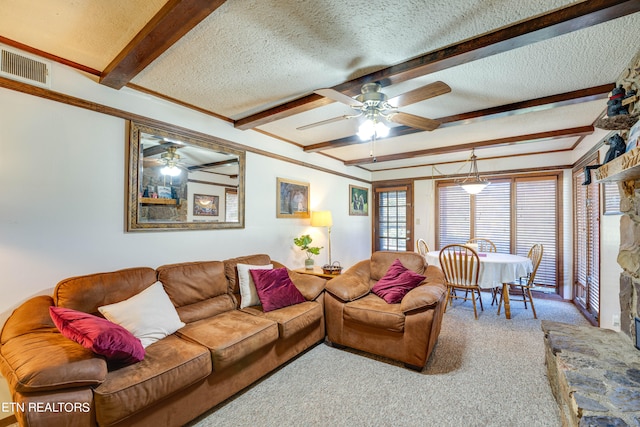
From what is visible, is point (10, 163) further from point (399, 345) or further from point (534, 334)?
point (534, 334)

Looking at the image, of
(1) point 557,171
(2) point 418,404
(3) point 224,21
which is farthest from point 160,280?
(1) point 557,171

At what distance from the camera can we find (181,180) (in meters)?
2.84

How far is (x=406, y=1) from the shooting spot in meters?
1.48

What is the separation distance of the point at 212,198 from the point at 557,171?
5354mm

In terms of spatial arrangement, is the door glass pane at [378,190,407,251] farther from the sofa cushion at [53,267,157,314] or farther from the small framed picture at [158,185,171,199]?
the sofa cushion at [53,267,157,314]

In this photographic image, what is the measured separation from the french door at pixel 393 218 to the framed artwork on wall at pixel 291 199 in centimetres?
254

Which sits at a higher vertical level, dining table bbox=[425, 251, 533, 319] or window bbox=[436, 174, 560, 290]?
window bbox=[436, 174, 560, 290]

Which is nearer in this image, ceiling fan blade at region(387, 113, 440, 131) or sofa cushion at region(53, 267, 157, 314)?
sofa cushion at region(53, 267, 157, 314)

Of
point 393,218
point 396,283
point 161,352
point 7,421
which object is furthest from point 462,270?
point 7,421

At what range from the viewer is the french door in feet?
19.9

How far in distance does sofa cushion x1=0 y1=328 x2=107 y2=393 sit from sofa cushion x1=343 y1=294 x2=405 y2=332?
6.29 ft

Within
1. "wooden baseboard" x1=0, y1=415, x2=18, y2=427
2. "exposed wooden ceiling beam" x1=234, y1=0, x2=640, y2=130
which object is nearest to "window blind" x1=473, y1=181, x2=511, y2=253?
"exposed wooden ceiling beam" x1=234, y1=0, x2=640, y2=130

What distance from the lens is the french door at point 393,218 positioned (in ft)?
19.9

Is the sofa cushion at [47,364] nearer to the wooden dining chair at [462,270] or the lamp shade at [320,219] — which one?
the lamp shade at [320,219]
